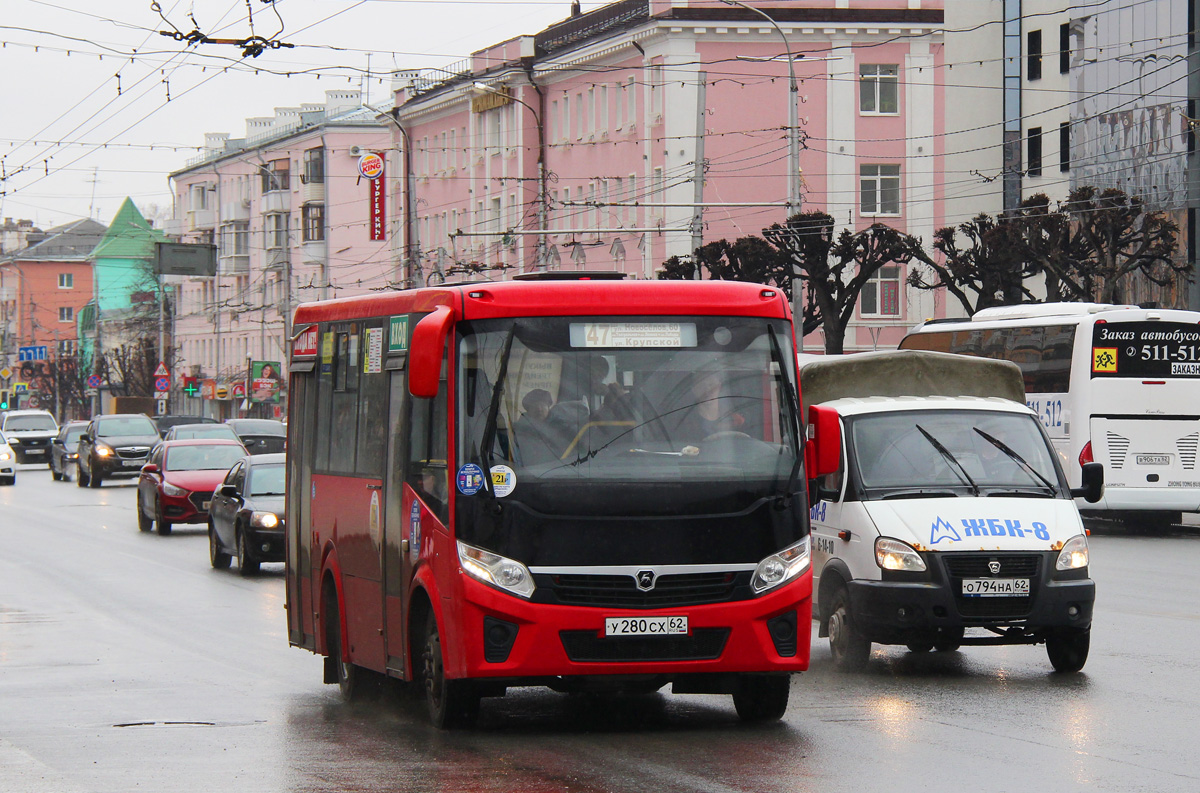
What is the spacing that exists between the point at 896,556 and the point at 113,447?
4099cm

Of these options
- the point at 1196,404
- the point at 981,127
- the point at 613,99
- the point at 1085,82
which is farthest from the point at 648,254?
the point at 1196,404

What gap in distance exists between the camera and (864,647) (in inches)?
520

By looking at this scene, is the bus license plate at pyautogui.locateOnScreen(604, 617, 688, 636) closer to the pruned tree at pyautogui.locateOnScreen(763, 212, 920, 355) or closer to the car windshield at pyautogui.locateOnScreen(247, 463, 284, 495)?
the car windshield at pyautogui.locateOnScreen(247, 463, 284, 495)

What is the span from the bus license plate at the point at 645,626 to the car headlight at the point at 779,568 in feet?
1.48

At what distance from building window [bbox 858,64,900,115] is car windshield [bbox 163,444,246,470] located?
124 feet

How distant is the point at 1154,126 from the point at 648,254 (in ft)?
67.5

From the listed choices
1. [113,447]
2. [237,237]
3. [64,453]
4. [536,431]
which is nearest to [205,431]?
[113,447]

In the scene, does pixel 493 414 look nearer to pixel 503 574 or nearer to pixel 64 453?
pixel 503 574

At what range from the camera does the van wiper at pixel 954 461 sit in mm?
13258

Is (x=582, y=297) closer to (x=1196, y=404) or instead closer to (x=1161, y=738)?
(x=1161, y=738)

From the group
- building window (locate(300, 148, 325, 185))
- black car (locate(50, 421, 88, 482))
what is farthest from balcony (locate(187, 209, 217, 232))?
black car (locate(50, 421, 88, 482))

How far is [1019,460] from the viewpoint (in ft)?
44.3

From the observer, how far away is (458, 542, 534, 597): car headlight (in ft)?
32.0

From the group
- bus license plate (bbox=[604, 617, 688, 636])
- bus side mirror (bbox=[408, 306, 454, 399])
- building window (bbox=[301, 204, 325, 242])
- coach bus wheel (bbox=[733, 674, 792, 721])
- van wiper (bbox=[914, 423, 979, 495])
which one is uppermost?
building window (bbox=[301, 204, 325, 242])
